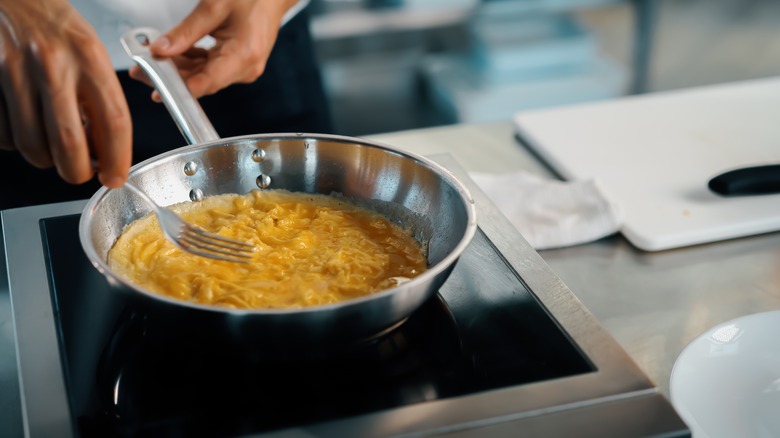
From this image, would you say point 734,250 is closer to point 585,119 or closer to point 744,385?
point 744,385

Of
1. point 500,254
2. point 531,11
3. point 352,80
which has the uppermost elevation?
point 500,254

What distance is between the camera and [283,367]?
0.66 meters

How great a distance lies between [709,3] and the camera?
3.21m

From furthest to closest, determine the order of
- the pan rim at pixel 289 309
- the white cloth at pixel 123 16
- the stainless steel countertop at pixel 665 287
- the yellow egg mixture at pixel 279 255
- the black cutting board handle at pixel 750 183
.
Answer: the white cloth at pixel 123 16 < the black cutting board handle at pixel 750 183 < the stainless steel countertop at pixel 665 287 < the yellow egg mixture at pixel 279 255 < the pan rim at pixel 289 309

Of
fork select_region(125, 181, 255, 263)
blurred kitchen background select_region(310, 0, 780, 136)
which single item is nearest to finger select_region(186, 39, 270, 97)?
fork select_region(125, 181, 255, 263)

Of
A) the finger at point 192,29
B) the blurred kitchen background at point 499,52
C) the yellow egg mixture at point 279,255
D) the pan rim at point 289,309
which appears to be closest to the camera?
the pan rim at point 289,309

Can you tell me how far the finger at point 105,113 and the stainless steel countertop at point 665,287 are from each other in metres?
0.50

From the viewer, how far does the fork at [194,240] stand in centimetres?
74

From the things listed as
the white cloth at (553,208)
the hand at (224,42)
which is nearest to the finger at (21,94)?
the hand at (224,42)

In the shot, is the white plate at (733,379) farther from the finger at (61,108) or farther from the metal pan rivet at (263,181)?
the finger at (61,108)

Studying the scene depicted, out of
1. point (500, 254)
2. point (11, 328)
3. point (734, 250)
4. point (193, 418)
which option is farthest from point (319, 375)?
point (734, 250)

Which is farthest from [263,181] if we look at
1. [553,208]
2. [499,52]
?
[499,52]

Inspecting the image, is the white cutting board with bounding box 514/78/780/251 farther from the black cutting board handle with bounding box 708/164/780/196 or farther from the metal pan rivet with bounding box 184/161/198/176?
the metal pan rivet with bounding box 184/161/198/176

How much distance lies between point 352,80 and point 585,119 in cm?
162
